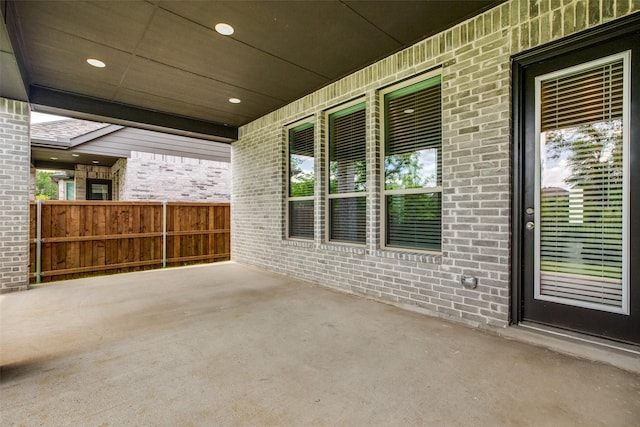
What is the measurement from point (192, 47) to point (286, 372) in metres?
3.46

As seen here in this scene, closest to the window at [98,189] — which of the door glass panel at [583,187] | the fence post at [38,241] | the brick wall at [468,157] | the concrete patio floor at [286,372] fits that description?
the fence post at [38,241]

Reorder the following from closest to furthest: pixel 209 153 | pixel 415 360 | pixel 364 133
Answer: pixel 415 360, pixel 364 133, pixel 209 153

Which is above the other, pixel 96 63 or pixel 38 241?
pixel 96 63

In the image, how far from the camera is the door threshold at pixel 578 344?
2143mm

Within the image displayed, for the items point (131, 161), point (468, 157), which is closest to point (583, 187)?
point (468, 157)

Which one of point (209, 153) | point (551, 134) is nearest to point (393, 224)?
point (551, 134)

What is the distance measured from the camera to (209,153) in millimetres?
9516

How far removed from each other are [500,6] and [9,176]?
6.33 metres

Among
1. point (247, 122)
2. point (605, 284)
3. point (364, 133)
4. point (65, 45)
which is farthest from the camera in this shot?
point (247, 122)

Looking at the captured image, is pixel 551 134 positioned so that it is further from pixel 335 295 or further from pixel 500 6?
pixel 335 295

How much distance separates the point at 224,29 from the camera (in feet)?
10.2

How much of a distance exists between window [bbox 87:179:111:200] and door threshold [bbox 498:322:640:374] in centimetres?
1168

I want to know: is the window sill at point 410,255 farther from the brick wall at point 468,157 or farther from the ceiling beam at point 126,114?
the ceiling beam at point 126,114

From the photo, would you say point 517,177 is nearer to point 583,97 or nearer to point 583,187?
point 583,187
